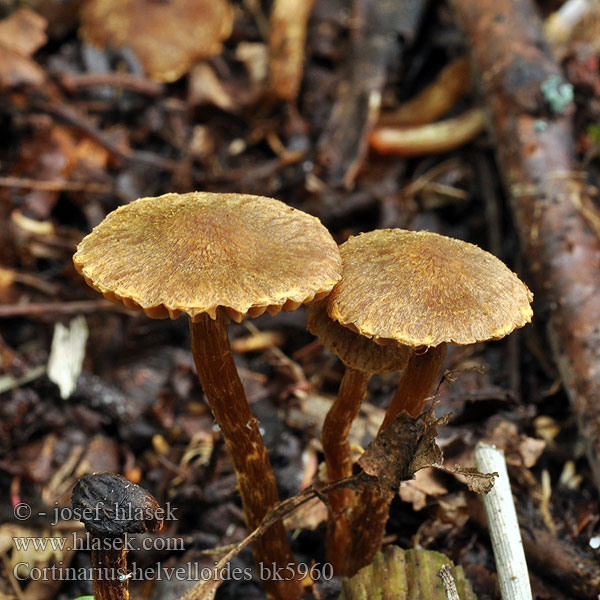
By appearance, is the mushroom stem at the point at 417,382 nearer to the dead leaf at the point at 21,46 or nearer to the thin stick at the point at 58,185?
the thin stick at the point at 58,185

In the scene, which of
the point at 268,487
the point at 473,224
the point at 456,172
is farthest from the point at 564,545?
the point at 456,172

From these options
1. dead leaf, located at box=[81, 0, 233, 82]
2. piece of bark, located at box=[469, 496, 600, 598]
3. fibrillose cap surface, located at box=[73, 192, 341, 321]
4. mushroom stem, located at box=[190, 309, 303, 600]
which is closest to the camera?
fibrillose cap surface, located at box=[73, 192, 341, 321]

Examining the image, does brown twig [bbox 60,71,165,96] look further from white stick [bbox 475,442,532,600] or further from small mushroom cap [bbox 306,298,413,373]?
white stick [bbox 475,442,532,600]

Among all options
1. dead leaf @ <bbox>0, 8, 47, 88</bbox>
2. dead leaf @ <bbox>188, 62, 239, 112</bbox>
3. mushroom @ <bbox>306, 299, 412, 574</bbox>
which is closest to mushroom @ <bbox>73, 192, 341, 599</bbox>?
mushroom @ <bbox>306, 299, 412, 574</bbox>

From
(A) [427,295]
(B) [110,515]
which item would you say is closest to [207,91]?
(A) [427,295]

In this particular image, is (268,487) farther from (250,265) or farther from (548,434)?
(548,434)

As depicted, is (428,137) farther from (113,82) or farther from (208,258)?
(208,258)
